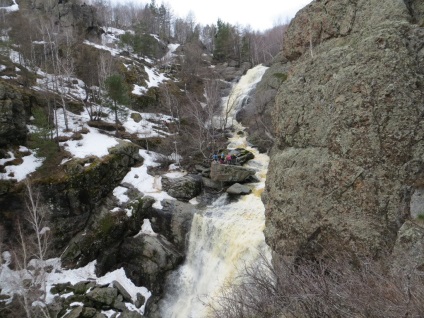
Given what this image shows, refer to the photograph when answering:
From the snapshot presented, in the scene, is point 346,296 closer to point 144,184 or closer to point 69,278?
point 69,278

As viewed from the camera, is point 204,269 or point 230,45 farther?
point 230,45

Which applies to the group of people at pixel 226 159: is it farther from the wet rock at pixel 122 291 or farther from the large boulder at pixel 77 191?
the wet rock at pixel 122 291

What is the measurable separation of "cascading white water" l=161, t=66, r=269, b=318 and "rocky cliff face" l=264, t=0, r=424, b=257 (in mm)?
3472

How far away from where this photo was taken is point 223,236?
17.9 m

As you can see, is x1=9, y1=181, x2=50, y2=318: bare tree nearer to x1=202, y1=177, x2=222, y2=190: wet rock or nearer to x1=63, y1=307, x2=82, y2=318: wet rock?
x1=63, y1=307, x2=82, y2=318: wet rock

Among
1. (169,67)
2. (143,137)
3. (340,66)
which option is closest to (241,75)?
(169,67)

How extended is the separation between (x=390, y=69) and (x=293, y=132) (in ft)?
15.7

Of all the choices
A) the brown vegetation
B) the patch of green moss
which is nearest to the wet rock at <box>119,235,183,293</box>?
the patch of green moss

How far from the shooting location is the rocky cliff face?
9.39m

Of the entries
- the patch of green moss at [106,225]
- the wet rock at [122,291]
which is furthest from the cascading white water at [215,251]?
the patch of green moss at [106,225]

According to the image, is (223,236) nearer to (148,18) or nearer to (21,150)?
(21,150)

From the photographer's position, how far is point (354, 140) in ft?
33.9

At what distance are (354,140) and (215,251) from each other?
37.7 ft

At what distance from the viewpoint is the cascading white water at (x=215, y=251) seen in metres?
15.9
